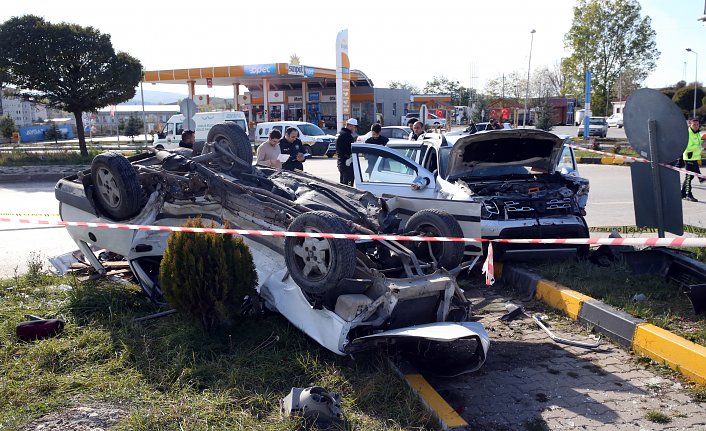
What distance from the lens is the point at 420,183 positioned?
24.6ft

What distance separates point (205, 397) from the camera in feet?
12.9

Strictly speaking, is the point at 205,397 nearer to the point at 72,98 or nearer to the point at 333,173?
the point at 333,173

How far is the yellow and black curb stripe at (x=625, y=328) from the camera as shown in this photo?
4.39m

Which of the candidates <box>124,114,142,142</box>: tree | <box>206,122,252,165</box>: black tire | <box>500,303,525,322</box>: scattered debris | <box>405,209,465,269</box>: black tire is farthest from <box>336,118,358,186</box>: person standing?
<box>124,114,142,142</box>: tree

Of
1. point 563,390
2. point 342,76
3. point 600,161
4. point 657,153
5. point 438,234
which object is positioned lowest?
point 563,390

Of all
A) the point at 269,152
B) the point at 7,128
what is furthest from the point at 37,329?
the point at 7,128

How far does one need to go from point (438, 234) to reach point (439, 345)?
3.56 ft

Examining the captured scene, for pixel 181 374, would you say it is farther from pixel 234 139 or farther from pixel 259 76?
pixel 259 76

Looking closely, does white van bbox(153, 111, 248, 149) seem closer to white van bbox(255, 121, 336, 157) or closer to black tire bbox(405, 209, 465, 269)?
white van bbox(255, 121, 336, 157)

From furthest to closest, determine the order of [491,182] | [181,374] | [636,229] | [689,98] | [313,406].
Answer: [689,98] < [636,229] < [491,182] < [181,374] < [313,406]

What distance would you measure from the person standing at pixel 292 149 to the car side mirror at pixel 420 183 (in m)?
3.85

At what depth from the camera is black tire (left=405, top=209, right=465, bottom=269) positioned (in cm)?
539

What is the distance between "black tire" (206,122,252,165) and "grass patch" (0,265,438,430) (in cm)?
214

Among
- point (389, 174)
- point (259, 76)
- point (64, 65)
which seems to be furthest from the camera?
point (259, 76)
